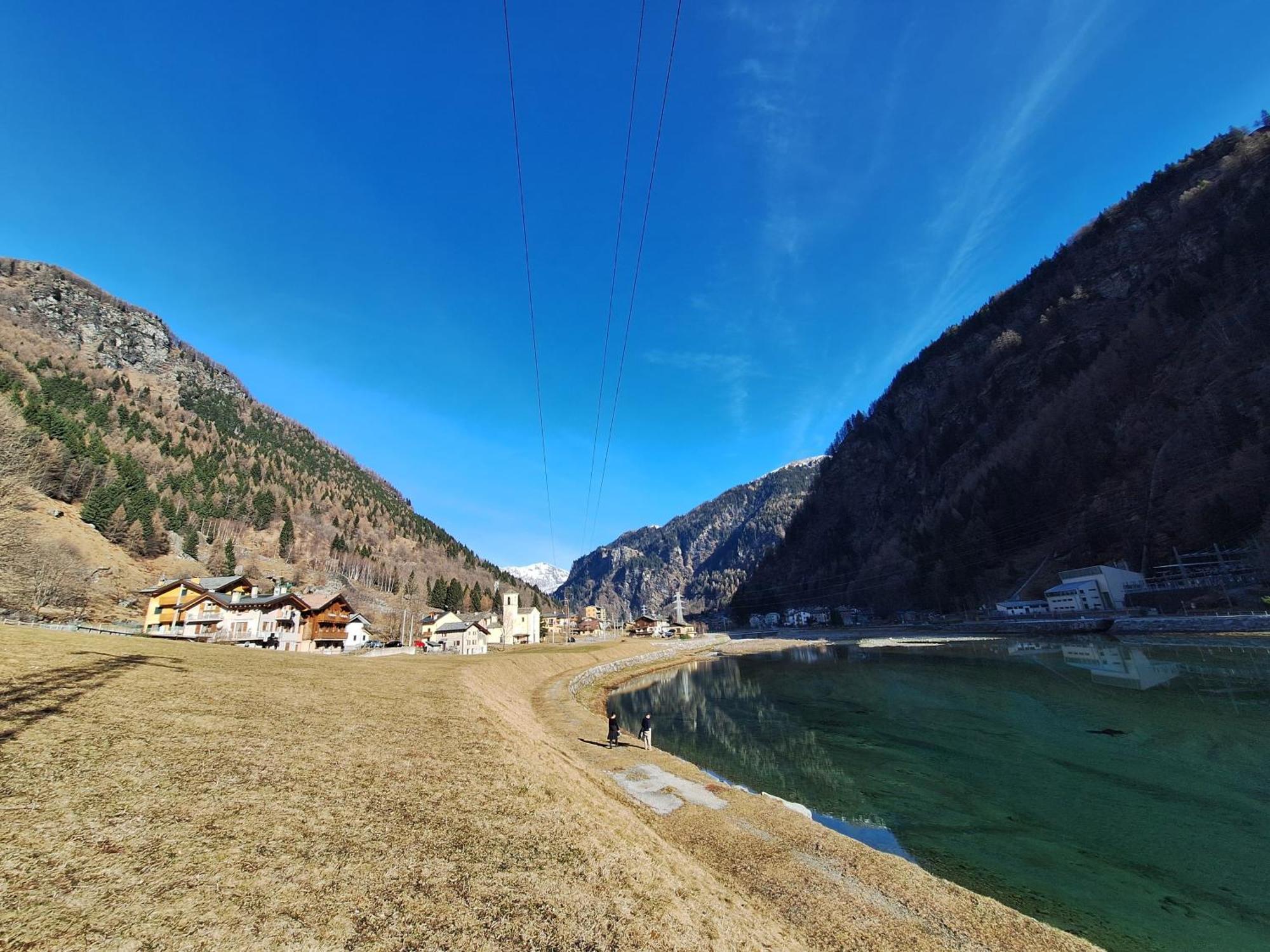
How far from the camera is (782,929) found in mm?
9242

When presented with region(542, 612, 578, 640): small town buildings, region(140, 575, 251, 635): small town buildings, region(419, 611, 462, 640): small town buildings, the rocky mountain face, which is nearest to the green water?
the rocky mountain face

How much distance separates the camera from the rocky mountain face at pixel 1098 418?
76000 mm

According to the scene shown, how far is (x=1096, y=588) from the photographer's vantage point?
77.6 meters

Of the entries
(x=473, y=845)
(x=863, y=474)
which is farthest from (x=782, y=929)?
(x=863, y=474)

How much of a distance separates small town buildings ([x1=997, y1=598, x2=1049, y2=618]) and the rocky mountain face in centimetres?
630

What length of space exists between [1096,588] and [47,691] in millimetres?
111410

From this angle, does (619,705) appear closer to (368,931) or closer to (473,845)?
(473,845)

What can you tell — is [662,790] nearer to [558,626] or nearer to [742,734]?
[742,734]

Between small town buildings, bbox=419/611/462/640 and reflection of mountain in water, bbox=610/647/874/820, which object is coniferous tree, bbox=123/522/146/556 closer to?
small town buildings, bbox=419/611/462/640

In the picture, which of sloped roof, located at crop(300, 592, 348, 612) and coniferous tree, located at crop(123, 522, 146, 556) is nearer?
sloped roof, located at crop(300, 592, 348, 612)

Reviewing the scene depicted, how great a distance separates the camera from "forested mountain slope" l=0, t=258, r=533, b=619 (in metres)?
91.6

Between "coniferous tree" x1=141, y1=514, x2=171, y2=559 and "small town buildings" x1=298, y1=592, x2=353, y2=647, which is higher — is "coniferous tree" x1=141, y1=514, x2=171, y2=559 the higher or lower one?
the higher one

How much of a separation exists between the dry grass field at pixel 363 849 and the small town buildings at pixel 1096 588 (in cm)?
9278

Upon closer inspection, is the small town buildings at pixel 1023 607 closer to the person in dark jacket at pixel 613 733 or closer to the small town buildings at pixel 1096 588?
the small town buildings at pixel 1096 588
